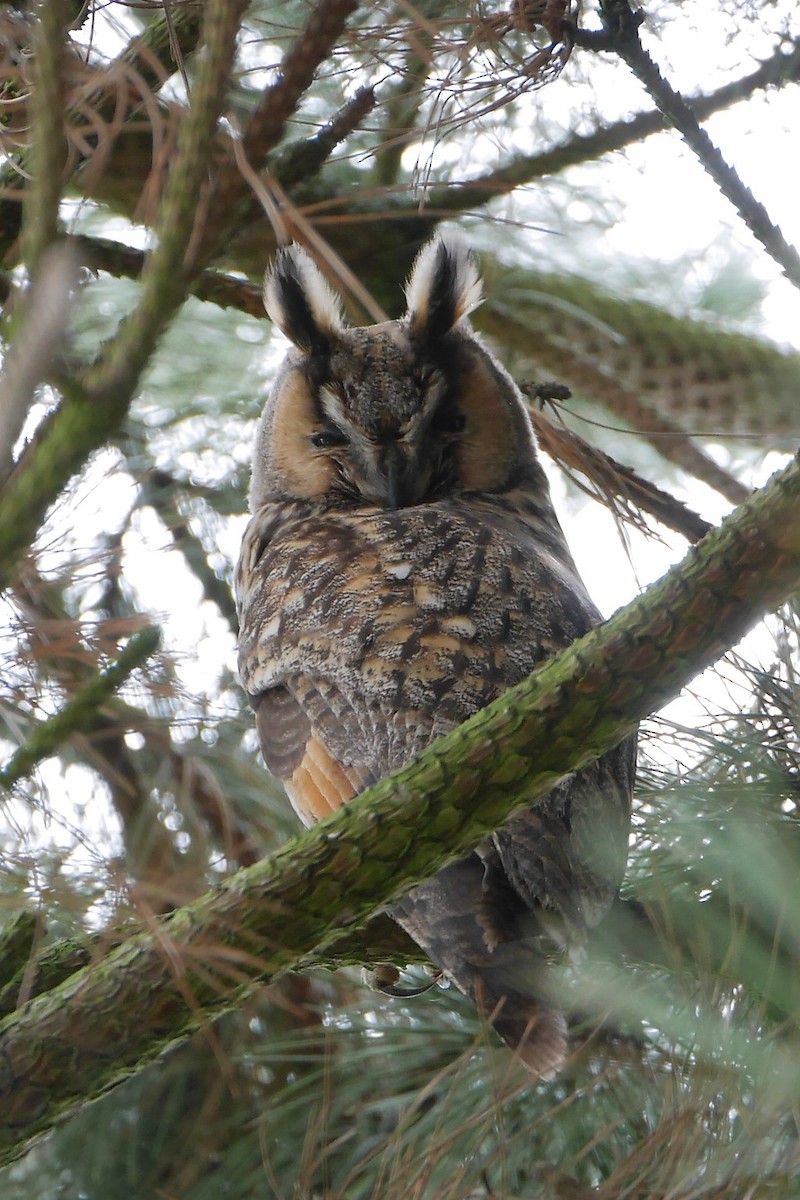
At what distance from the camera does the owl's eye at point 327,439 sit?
2.10 metres

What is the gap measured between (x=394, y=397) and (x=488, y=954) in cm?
99

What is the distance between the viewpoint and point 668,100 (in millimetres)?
1222

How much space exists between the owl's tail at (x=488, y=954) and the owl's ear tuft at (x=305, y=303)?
3.58ft

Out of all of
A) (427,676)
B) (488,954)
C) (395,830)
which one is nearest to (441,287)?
(427,676)

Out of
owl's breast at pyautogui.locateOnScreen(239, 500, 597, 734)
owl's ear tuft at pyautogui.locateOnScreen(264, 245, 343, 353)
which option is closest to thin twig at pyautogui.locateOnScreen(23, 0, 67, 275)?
owl's breast at pyautogui.locateOnScreen(239, 500, 597, 734)

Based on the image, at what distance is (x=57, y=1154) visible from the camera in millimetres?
1899

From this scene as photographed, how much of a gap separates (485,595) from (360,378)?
578 mm

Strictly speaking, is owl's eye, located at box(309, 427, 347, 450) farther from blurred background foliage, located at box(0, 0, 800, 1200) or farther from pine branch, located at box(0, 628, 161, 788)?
pine branch, located at box(0, 628, 161, 788)

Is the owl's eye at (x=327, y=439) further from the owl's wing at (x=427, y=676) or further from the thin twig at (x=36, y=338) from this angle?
the thin twig at (x=36, y=338)

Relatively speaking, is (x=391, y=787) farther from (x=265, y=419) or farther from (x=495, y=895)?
(x=265, y=419)

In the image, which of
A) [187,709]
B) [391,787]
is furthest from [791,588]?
[187,709]

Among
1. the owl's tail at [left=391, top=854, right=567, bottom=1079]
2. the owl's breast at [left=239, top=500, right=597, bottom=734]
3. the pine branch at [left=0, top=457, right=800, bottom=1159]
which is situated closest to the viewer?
the pine branch at [left=0, top=457, right=800, bottom=1159]

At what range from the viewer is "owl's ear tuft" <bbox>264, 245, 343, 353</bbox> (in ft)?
6.89

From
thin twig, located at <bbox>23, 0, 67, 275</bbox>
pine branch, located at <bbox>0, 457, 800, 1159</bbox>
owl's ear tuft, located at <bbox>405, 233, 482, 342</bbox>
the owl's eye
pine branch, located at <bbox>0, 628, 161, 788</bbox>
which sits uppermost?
owl's ear tuft, located at <bbox>405, 233, 482, 342</bbox>
